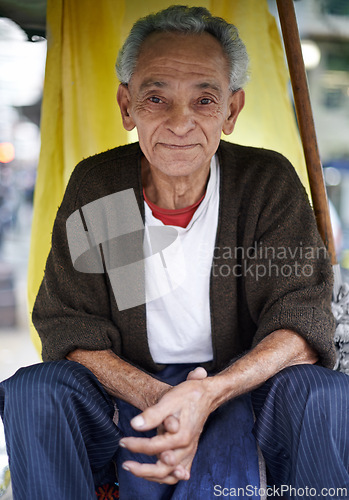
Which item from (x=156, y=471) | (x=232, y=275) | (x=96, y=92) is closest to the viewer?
(x=156, y=471)

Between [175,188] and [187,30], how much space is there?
20.9 inches

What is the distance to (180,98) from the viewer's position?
162cm

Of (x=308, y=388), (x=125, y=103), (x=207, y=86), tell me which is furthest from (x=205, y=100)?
(x=308, y=388)

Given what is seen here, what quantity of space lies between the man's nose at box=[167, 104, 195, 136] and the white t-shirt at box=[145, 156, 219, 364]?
0.35 metres

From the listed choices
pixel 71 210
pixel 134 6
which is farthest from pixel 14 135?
pixel 71 210

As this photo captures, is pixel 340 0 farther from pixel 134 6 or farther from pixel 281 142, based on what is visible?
pixel 134 6

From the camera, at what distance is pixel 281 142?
2.18m

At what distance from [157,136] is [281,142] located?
2.46 feet

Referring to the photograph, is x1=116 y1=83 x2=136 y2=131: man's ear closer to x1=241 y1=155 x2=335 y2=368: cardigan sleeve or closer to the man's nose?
the man's nose

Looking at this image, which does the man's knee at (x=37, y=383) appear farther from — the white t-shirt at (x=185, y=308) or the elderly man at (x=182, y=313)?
the white t-shirt at (x=185, y=308)

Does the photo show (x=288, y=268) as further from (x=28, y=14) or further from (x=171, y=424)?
(x=28, y=14)

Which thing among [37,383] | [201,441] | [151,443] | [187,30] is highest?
[187,30]

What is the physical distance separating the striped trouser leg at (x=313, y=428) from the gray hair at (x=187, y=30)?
1.02 meters

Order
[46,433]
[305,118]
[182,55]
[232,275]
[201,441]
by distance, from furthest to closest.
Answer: [305,118], [232,275], [182,55], [201,441], [46,433]
